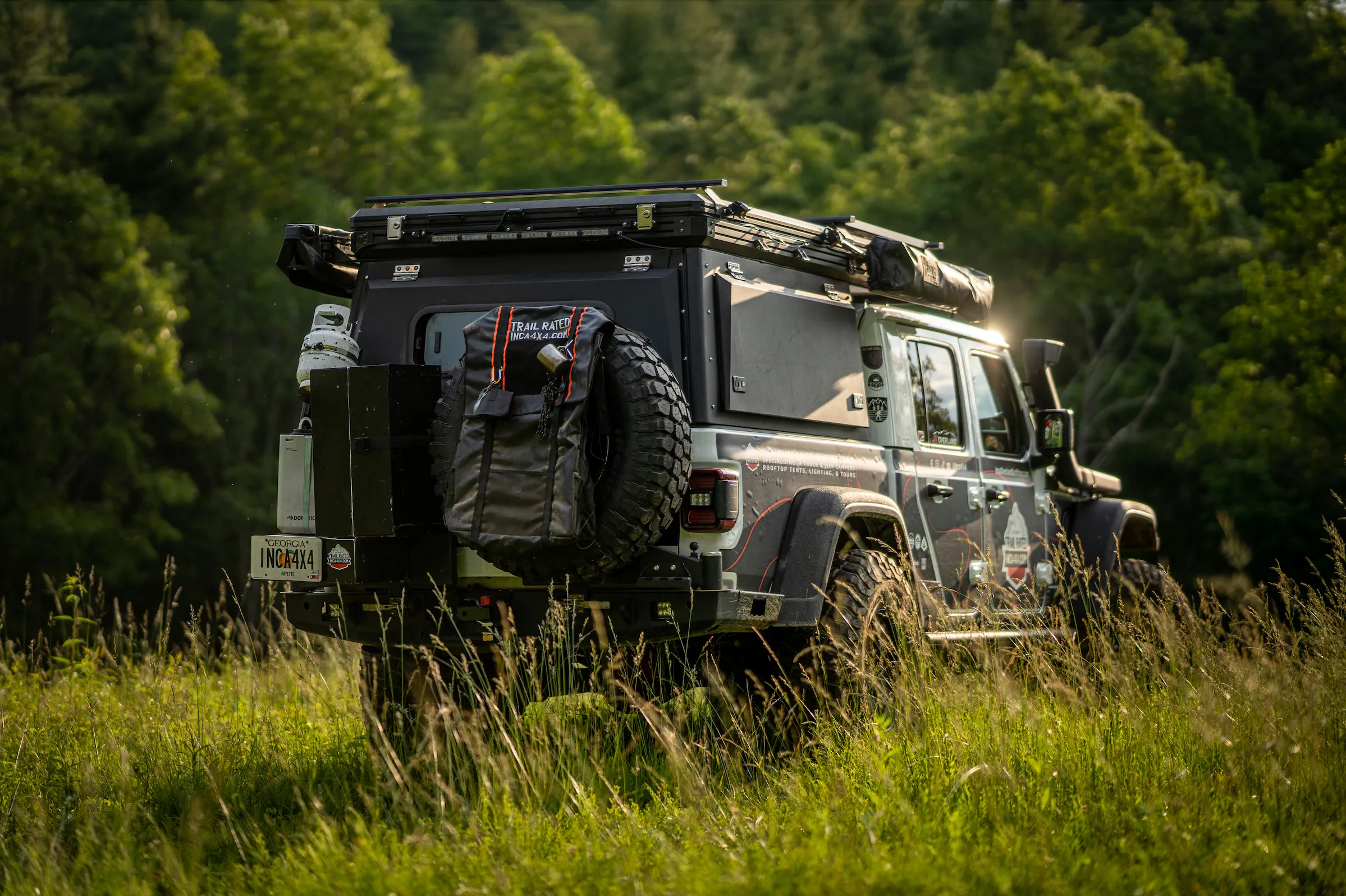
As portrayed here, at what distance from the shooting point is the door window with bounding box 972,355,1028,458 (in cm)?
849

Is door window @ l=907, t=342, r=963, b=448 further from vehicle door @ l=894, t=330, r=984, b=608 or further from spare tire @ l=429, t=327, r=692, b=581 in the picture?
spare tire @ l=429, t=327, r=692, b=581

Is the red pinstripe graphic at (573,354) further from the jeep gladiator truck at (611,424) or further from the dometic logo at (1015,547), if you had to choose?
the dometic logo at (1015,547)

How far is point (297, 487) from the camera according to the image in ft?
21.2

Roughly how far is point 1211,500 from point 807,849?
24781 millimetres

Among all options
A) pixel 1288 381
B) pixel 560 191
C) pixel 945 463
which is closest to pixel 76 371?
pixel 1288 381

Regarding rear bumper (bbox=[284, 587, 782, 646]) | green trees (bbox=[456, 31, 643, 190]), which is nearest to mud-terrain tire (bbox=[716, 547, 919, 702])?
rear bumper (bbox=[284, 587, 782, 646])

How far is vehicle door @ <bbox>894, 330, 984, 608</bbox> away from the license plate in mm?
3017

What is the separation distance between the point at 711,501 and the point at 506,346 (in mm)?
1047

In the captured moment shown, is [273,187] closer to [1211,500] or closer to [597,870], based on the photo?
[1211,500]

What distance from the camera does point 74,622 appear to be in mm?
7902

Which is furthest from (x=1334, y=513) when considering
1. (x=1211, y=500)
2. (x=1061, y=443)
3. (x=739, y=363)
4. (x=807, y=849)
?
(x=807, y=849)

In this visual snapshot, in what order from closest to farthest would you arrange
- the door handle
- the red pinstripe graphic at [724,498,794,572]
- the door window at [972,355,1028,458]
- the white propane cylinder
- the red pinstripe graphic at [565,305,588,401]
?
the red pinstripe graphic at [565,305,588,401], the red pinstripe graphic at [724,498,794,572], the white propane cylinder, the door handle, the door window at [972,355,1028,458]

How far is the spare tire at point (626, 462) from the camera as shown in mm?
5695

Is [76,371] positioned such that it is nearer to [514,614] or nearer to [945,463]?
[945,463]
